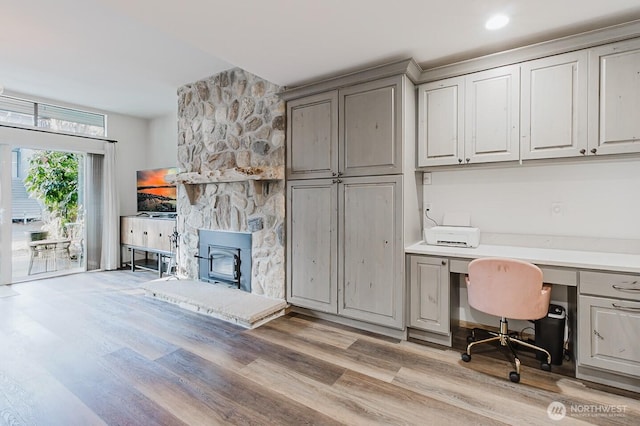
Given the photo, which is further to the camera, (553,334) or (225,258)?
(225,258)

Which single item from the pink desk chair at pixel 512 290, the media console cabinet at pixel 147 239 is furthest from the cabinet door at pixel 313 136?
the media console cabinet at pixel 147 239

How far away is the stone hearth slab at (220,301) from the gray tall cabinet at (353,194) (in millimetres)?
364

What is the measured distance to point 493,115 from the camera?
8.54ft

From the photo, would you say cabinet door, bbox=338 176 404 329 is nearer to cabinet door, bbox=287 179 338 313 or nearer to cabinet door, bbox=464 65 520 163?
cabinet door, bbox=287 179 338 313

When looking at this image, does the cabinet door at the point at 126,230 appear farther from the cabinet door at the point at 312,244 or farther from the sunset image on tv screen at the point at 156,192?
the cabinet door at the point at 312,244

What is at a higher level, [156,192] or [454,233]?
[156,192]

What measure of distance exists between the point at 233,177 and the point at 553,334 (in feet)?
10.8

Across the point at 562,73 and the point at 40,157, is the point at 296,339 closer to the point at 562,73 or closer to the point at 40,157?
the point at 562,73

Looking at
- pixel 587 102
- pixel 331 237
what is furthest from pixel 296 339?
pixel 587 102

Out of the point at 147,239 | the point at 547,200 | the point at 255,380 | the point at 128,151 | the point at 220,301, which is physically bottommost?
the point at 255,380

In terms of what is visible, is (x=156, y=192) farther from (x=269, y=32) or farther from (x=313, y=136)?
(x=269, y=32)

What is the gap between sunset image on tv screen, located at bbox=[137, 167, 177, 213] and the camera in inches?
212

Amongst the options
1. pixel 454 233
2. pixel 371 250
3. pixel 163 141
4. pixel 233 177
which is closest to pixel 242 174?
pixel 233 177

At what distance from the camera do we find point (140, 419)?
69.6 inches
